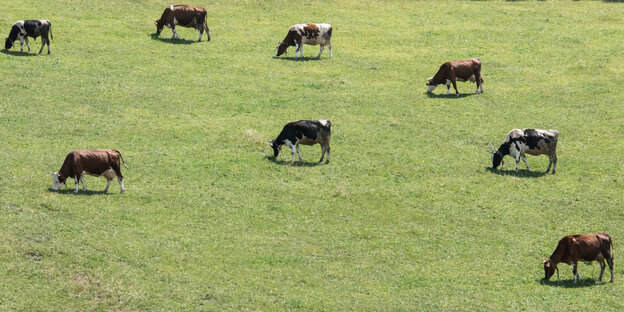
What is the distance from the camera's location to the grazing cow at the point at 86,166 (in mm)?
31297

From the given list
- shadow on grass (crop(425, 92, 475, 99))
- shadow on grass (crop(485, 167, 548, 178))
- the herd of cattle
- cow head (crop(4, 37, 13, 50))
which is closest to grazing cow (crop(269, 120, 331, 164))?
the herd of cattle

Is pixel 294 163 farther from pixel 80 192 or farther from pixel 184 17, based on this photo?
pixel 184 17

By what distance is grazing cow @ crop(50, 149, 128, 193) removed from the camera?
31.3 m

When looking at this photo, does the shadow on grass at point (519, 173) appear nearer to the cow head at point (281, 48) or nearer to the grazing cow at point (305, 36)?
the grazing cow at point (305, 36)

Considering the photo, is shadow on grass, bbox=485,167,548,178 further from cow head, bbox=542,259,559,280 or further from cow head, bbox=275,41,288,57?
cow head, bbox=275,41,288,57

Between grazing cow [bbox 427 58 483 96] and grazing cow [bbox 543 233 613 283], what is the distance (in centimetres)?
2108

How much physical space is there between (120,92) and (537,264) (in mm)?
24864

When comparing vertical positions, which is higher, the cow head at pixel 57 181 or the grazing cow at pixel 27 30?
the grazing cow at pixel 27 30

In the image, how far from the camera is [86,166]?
103ft

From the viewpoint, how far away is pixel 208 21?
59.1m

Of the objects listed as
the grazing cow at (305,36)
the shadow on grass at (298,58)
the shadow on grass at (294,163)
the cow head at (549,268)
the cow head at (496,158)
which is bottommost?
the cow head at (549,268)

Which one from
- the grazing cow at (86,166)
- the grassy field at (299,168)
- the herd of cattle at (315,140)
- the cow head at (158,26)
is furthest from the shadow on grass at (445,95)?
the grazing cow at (86,166)

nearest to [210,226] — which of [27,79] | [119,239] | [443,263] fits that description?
[119,239]

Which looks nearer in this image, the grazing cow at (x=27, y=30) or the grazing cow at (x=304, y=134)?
the grazing cow at (x=304, y=134)
